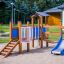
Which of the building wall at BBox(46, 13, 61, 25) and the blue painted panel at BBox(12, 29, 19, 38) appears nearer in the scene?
the blue painted panel at BBox(12, 29, 19, 38)

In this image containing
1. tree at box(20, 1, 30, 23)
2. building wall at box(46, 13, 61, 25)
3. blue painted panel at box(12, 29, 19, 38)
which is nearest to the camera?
blue painted panel at box(12, 29, 19, 38)

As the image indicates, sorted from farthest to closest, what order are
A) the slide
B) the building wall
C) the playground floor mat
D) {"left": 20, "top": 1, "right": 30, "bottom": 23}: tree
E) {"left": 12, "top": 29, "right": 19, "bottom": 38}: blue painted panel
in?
{"left": 20, "top": 1, "right": 30, "bottom": 23}: tree, the building wall, {"left": 12, "top": 29, "right": 19, "bottom": 38}: blue painted panel, the slide, the playground floor mat

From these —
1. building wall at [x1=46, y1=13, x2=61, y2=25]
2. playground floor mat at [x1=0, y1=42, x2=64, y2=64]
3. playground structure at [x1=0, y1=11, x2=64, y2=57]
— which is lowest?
building wall at [x1=46, y1=13, x2=61, y2=25]

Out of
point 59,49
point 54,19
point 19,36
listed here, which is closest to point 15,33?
point 19,36

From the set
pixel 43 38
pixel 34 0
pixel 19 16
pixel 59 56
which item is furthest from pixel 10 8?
pixel 59 56

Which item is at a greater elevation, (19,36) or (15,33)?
(15,33)

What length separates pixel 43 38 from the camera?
17.7m

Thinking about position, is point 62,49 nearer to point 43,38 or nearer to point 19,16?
Answer: point 43,38

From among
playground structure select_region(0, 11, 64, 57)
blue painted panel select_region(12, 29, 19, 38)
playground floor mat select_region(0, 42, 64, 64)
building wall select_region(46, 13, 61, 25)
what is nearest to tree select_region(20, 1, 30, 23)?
building wall select_region(46, 13, 61, 25)

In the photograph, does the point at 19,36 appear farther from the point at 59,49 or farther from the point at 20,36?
the point at 59,49

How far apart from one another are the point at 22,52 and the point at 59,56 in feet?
7.63

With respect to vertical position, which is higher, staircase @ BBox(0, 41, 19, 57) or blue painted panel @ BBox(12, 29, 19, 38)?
blue painted panel @ BBox(12, 29, 19, 38)

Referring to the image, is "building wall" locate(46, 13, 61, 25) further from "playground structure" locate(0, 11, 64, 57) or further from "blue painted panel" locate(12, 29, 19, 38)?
"blue painted panel" locate(12, 29, 19, 38)

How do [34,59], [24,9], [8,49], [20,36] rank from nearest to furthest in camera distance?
[34,59], [8,49], [20,36], [24,9]
